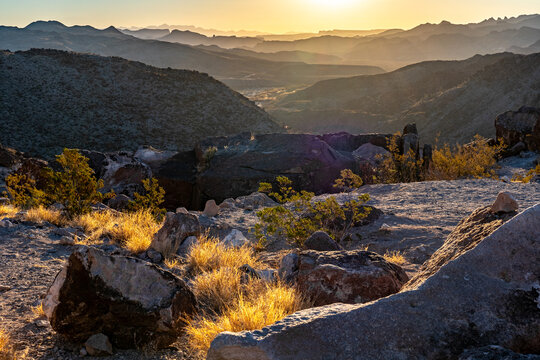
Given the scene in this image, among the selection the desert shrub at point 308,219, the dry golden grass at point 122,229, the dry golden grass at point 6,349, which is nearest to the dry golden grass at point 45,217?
the dry golden grass at point 122,229

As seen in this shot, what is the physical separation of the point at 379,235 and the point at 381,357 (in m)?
4.96

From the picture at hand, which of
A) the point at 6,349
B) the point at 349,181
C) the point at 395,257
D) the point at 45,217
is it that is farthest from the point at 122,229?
the point at 349,181

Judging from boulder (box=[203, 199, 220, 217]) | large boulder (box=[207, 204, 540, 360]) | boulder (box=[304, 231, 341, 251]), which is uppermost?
large boulder (box=[207, 204, 540, 360])

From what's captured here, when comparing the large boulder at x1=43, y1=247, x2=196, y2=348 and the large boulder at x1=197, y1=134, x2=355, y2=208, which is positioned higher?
the large boulder at x1=43, y1=247, x2=196, y2=348

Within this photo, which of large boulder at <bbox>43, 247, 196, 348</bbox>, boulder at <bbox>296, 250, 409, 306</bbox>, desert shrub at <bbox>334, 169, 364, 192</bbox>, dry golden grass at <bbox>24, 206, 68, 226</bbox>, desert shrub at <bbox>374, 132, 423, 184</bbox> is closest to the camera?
large boulder at <bbox>43, 247, 196, 348</bbox>

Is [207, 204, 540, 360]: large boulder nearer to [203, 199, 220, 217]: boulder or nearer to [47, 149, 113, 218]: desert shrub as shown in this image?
[47, 149, 113, 218]: desert shrub

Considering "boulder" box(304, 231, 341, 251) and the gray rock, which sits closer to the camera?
the gray rock

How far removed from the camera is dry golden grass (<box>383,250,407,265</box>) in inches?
214

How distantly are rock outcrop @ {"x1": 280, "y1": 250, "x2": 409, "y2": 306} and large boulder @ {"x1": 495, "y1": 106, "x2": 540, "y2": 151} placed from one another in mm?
16427

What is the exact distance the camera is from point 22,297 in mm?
4168

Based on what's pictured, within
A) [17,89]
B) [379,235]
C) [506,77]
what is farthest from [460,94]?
[379,235]

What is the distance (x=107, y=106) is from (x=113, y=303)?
109 feet

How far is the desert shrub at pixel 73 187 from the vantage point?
790 centimetres

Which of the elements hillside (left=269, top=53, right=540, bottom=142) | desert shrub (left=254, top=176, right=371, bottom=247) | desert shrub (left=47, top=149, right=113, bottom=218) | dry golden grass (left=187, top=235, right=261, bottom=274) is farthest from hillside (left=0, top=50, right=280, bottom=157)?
dry golden grass (left=187, top=235, right=261, bottom=274)
